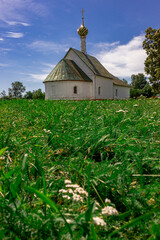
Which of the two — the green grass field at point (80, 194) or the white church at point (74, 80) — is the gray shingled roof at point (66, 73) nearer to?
the white church at point (74, 80)

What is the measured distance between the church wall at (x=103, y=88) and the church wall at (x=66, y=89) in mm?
2403

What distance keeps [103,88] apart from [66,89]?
7890mm

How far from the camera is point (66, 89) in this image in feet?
83.6

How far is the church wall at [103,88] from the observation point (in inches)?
1119

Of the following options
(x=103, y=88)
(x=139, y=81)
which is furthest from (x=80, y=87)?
(x=139, y=81)

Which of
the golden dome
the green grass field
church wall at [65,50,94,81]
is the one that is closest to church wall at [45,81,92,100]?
church wall at [65,50,94,81]

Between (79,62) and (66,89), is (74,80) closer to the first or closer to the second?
(66,89)

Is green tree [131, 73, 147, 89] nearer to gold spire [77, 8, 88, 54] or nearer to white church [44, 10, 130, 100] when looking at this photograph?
gold spire [77, 8, 88, 54]

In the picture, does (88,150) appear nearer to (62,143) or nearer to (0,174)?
(62,143)

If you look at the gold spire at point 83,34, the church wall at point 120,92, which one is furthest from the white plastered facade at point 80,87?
the church wall at point 120,92

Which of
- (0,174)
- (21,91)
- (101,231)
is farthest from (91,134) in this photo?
(21,91)

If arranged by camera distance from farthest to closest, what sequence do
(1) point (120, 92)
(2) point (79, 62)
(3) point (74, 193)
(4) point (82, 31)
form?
(1) point (120, 92) < (4) point (82, 31) < (2) point (79, 62) < (3) point (74, 193)

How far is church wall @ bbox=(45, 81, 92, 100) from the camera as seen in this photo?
25.4 meters

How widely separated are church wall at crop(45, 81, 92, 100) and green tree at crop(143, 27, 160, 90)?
1203 centimetres
